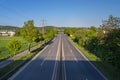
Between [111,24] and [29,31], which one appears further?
[29,31]

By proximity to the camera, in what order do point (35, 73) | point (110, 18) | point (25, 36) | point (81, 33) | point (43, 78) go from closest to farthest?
1. point (43, 78)
2. point (35, 73)
3. point (110, 18)
4. point (25, 36)
5. point (81, 33)

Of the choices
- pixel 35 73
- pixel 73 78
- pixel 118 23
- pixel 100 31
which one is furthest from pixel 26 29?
pixel 73 78

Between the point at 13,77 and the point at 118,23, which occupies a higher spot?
the point at 118,23

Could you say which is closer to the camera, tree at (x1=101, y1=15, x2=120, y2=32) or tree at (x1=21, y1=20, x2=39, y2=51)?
tree at (x1=101, y1=15, x2=120, y2=32)

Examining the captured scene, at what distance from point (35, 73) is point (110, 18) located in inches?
767

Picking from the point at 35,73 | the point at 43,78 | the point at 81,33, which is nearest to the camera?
the point at 43,78

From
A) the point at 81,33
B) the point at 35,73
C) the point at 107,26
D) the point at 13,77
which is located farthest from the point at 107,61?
the point at 81,33

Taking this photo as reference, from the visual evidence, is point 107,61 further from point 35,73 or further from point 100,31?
point 35,73

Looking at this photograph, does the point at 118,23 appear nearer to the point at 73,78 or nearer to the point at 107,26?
the point at 107,26

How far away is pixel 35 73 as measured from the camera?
2648 cm

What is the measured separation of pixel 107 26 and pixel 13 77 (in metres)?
21.8

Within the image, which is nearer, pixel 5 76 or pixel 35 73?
pixel 5 76

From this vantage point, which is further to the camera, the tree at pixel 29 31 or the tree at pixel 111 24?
the tree at pixel 29 31

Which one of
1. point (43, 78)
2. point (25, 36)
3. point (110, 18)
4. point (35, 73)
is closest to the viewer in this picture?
point (43, 78)
